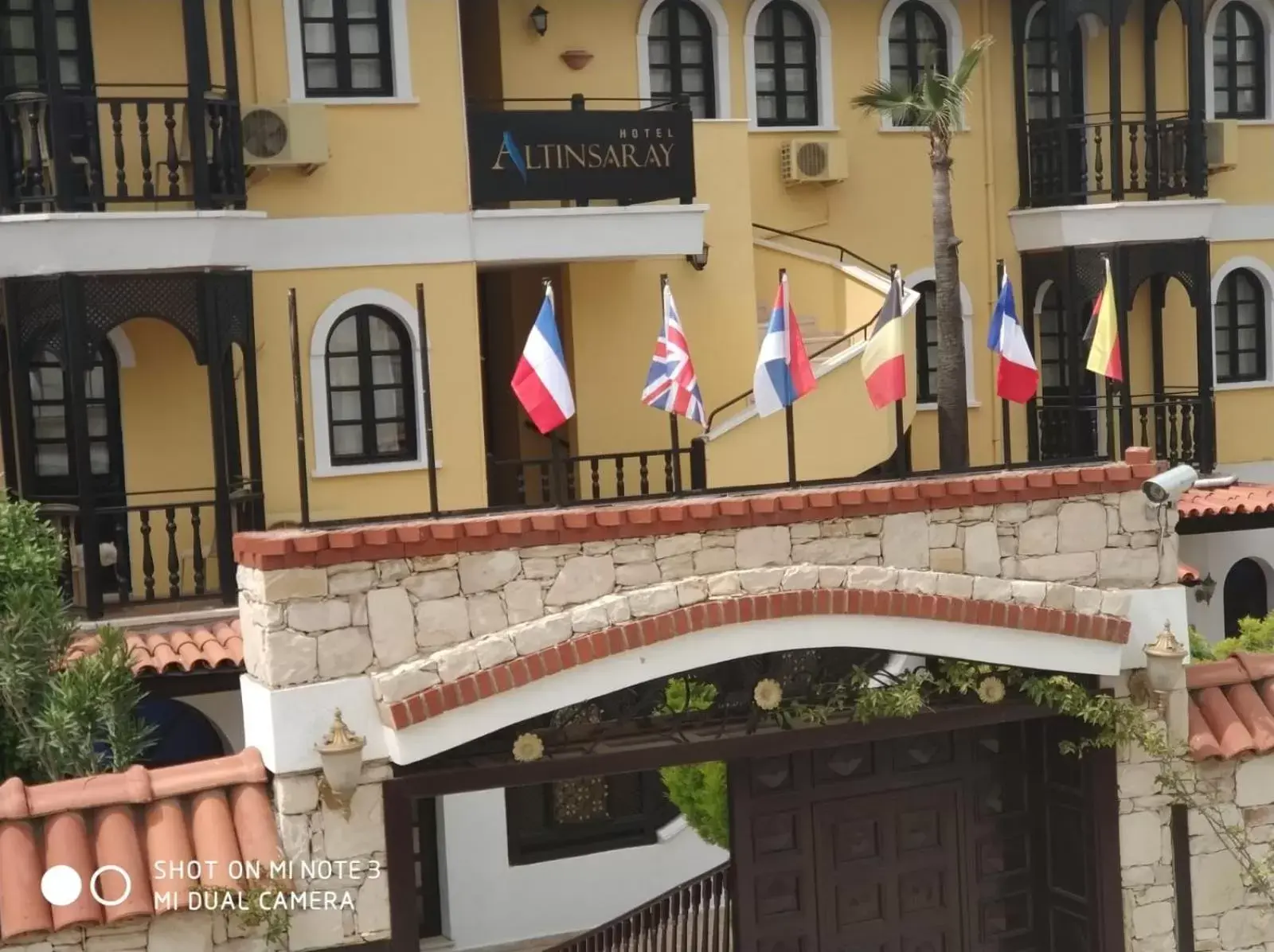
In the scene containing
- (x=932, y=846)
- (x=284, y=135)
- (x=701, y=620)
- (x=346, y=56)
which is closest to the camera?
(x=701, y=620)

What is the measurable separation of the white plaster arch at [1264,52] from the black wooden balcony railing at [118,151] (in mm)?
12879

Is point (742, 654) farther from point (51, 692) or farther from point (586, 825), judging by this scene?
point (586, 825)

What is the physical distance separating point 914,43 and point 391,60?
707cm

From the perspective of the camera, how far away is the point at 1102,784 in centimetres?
1170

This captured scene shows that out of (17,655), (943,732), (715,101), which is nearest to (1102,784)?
(943,732)

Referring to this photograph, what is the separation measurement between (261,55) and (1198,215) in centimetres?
1142

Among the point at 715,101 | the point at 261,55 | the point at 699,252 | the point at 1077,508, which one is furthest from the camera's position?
the point at 715,101

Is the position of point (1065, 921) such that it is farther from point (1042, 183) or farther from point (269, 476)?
point (1042, 183)

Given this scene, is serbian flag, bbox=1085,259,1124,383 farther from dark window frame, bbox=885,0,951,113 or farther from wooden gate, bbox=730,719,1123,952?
dark window frame, bbox=885,0,951,113

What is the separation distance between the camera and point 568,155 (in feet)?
55.4

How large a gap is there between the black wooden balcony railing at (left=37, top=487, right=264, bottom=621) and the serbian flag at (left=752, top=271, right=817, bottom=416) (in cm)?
612

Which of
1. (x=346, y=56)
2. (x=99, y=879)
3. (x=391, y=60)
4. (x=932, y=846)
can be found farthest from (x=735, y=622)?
(x=346, y=56)

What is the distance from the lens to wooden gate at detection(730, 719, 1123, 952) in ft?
38.2

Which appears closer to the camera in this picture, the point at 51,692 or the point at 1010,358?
the point at 51,692
